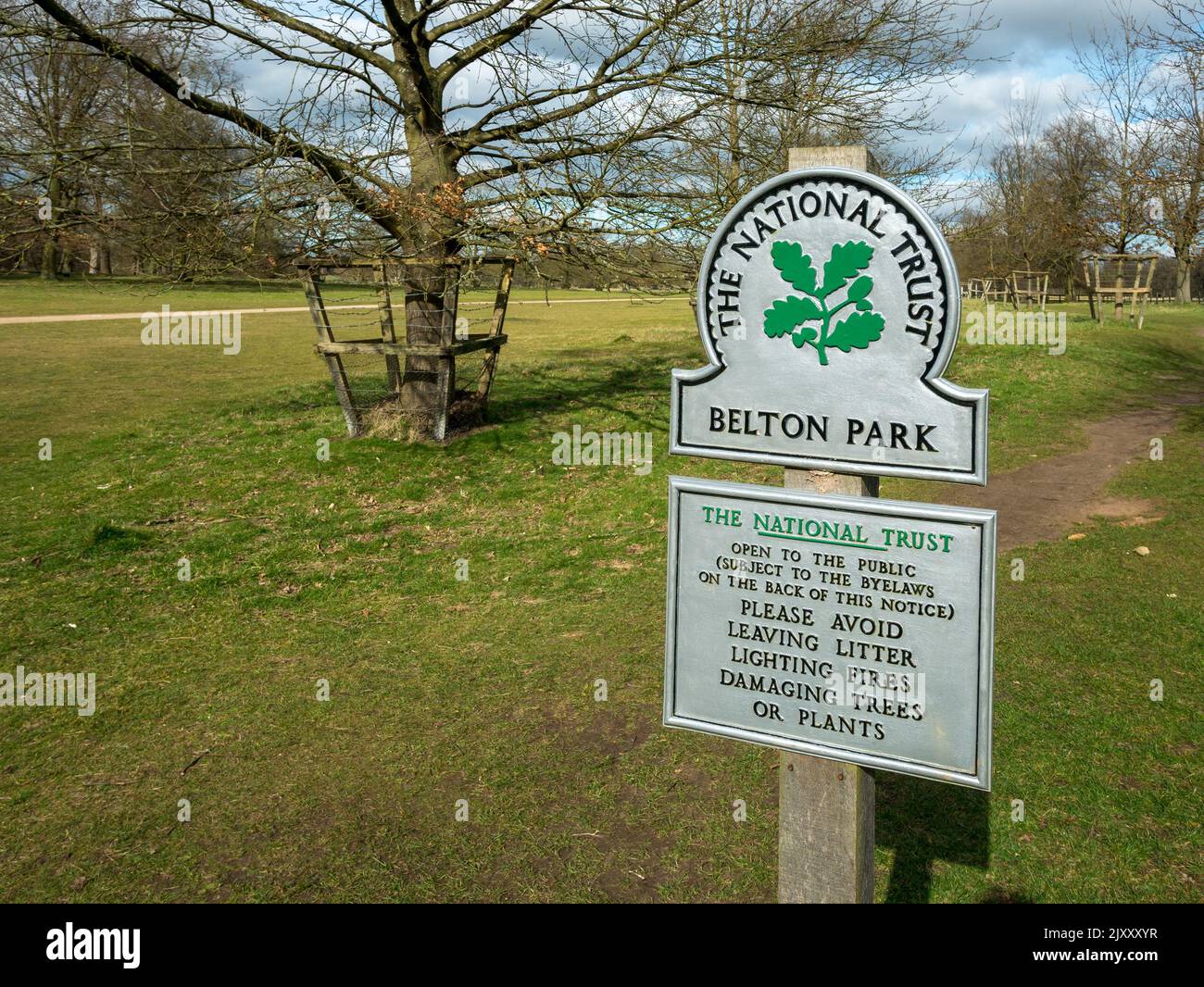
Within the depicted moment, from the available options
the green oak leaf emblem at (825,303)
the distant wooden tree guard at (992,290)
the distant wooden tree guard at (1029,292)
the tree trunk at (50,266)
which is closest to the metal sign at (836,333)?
the green oak leaf emblem at (825,303)

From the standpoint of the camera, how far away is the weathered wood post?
3197mm

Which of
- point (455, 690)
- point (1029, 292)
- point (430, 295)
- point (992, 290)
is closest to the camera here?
point (455, 690)

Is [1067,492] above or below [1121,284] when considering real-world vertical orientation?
below

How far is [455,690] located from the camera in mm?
6891

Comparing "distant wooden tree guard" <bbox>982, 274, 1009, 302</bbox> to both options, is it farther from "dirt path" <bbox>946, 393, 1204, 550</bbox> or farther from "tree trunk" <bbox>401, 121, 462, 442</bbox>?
"tree trunk" <bbox>401, 121, 462, 442</bbox>

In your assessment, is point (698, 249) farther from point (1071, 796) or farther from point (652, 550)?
point (1071, 796)

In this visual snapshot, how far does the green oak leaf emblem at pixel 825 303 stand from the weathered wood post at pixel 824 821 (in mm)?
A: 358

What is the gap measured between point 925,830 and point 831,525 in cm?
276

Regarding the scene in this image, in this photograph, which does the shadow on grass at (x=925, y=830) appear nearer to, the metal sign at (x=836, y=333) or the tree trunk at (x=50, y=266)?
the metal sign at (x=836, y=333)

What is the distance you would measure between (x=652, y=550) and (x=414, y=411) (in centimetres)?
462

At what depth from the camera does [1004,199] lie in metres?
38.1

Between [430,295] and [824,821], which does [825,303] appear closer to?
[824,821]

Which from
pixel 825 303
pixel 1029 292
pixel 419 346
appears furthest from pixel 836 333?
pixel 1029 292
